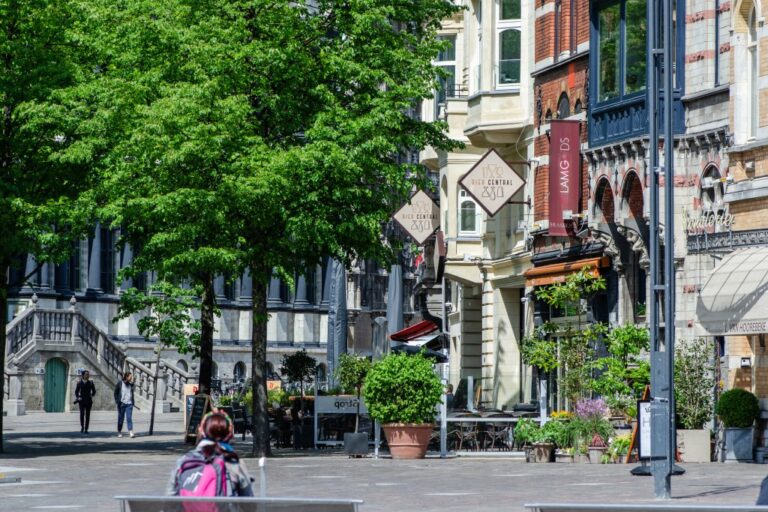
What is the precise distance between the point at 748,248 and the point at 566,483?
759 cm

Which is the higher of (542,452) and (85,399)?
(85,399)

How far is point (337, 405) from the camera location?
128 feet

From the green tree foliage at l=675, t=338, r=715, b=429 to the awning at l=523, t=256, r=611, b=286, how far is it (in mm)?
7351

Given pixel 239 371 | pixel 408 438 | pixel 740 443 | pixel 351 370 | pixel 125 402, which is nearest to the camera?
pixel 740 443

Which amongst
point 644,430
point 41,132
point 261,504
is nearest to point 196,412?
point 41,132

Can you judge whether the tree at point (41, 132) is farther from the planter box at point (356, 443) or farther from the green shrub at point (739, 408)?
the green shrub at point (739, 408)

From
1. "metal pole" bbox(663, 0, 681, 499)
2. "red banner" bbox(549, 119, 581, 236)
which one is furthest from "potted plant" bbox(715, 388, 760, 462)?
"red banner" bbox(549, 119, 581, 236)

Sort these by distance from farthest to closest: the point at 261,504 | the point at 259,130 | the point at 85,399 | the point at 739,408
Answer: the point at 85,399, the point at 259,130, the point at 739,408, the point at 261,504

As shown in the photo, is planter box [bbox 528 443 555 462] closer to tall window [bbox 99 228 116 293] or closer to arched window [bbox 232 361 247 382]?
tall window [bbox 99 228 116 293]

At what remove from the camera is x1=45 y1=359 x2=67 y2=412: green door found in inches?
2670

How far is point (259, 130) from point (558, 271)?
10.5 m

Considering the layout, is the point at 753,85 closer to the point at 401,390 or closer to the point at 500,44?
the point at 401,390

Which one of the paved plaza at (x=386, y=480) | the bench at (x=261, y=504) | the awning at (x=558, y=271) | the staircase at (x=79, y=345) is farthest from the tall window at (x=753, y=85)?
the staircase at (x=79, y=345)

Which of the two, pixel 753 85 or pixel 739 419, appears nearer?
pixel 739 419
